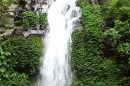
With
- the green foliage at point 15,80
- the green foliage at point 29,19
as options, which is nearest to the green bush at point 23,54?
the green foliage at point 15,80

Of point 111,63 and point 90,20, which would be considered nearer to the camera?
point 111,63

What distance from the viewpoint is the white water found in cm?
1109

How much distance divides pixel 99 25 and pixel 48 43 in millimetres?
1634

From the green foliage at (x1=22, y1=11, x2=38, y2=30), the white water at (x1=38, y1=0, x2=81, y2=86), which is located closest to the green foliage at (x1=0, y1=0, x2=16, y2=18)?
the green foliage at (x1=22, y1=11, x2=38, y2=30)

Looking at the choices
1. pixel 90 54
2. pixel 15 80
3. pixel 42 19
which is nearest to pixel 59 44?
pixel 42 19

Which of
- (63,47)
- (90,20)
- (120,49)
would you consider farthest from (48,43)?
(120,49)

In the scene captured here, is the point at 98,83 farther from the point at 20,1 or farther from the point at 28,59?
the point at 20,1

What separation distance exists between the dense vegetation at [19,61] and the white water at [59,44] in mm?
322

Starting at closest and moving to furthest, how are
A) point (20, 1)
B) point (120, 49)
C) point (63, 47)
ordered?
1. point (120, 49)
2. point (63, 47)
3. point (20, 1)

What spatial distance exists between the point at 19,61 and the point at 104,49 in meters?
2.49

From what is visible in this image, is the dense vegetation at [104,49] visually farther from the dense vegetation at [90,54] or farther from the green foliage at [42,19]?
the green foliage at [42,19]

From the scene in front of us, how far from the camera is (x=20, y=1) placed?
1231 cm

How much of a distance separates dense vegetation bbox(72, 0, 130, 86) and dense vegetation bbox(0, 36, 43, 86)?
1171 millimetres

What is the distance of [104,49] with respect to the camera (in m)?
11.1
